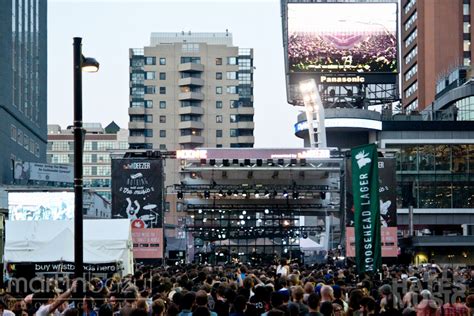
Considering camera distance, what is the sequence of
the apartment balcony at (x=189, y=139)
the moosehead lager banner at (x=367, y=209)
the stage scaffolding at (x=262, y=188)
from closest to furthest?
the moosehead lager banner at (x=367, y=209)
the stage scaffolding at (x=262, y=188)
the apartment balcony at (x=189, y=139)

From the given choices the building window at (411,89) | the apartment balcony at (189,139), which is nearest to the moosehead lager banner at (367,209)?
the apartment balcony at (189,139)

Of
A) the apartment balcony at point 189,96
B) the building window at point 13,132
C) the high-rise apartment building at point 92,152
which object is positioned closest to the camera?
the building window at point 13,132

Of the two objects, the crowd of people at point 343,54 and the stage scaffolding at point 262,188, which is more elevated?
the crowd of people at point 343,54

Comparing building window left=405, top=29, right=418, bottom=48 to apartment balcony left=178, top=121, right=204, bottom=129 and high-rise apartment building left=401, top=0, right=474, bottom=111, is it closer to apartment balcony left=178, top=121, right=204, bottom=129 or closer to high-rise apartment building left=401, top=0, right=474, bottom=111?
high-rise apartment building left=401, top=0, right=474, bottom=111

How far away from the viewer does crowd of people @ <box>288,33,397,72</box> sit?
198ft

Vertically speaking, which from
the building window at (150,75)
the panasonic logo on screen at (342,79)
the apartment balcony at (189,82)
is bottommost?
the panasonic logo on screen at (342,79)

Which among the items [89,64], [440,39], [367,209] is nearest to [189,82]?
[440,39]

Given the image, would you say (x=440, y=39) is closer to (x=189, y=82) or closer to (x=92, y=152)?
(x=189, y=82)

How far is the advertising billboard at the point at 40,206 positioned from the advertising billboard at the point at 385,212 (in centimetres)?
1889

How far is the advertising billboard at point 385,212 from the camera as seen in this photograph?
32938 millimetres

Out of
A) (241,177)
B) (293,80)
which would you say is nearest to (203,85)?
(293,80)

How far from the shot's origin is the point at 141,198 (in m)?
32.6

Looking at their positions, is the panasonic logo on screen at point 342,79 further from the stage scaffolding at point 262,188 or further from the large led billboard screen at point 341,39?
the stage scaffolding at point 262,188

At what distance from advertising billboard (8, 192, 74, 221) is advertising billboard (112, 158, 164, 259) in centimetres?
1505
